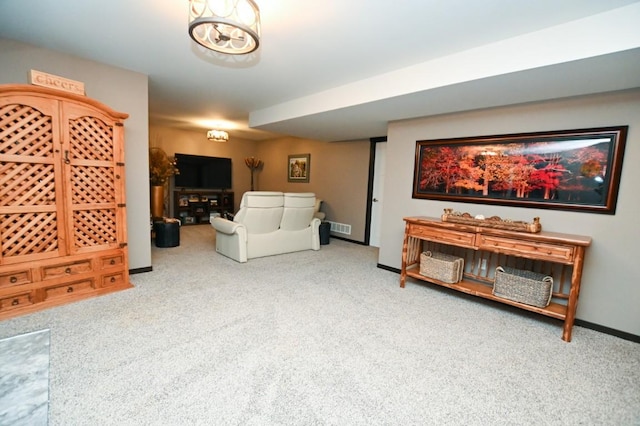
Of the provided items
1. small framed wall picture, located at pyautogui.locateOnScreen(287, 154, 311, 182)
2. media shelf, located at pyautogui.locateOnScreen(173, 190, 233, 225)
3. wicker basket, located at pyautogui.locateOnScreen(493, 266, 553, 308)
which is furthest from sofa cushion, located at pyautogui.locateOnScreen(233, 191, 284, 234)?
media shelf, located at pyautogui.locateOnScreen(173, 190, 233, 225)

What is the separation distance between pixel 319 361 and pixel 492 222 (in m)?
2.16

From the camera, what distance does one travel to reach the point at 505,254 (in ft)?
9.07

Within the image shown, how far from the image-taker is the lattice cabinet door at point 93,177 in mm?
2535

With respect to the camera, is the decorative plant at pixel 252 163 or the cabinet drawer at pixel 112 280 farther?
the decorative plant at pixel 252 163

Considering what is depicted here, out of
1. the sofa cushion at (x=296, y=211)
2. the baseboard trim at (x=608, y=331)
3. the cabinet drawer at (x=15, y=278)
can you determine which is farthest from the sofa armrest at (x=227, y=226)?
the baseboard trim at (x=608, y=331)

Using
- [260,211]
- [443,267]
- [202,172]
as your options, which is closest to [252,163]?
[202,172]

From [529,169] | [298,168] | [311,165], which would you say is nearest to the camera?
[529,169]

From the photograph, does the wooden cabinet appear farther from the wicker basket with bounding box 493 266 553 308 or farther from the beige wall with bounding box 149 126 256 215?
the beige wall with bounding box 149 126 256 215

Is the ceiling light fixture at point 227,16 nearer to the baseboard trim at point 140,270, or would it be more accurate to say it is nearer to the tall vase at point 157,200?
the baseboard trim at point 140,270

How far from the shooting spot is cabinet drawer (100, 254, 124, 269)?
275 centimetres

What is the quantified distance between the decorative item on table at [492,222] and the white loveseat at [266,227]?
2.35 meters

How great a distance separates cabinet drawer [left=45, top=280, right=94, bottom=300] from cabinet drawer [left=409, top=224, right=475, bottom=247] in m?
3.46

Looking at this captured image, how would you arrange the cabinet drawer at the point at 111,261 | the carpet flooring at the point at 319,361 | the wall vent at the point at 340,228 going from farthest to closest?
1. the wall vent at the point at 340,228
2. the cabinet drawer at the point at 111,261
3. the carpet flooring at the point at 319,361

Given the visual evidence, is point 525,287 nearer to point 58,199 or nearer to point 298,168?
point 58,199
